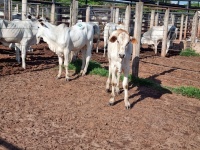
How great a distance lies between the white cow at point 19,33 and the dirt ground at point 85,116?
2.81ft

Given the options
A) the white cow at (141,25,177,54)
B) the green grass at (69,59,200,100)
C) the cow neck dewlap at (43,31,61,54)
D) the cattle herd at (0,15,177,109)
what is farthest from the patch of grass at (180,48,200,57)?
the cow neck dewlap at (43,31,61,54)

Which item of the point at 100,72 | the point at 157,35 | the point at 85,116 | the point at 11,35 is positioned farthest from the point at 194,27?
the point at 85,116

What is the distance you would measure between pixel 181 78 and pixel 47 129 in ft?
18.9

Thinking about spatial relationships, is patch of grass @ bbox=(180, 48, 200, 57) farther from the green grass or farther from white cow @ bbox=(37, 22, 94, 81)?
white cow @ bbox=(37, 22, 94, 81)

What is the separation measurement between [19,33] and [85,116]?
4569 mm

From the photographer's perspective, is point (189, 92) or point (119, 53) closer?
point (119, 53)

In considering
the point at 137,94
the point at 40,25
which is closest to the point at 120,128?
the point at 137,94

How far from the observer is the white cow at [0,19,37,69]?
8.74 meters

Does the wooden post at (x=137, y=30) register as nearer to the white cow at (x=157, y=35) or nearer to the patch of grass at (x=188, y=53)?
the white cow at (x=157, y=35)

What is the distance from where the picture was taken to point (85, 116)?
5367 millimetres

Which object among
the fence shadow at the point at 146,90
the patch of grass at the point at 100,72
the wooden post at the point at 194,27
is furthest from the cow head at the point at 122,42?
the wooden post at the point at 194,27

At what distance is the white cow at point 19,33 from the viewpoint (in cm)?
874

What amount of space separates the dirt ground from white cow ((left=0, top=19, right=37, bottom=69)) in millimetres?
856

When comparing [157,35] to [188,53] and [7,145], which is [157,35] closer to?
[188,53]
